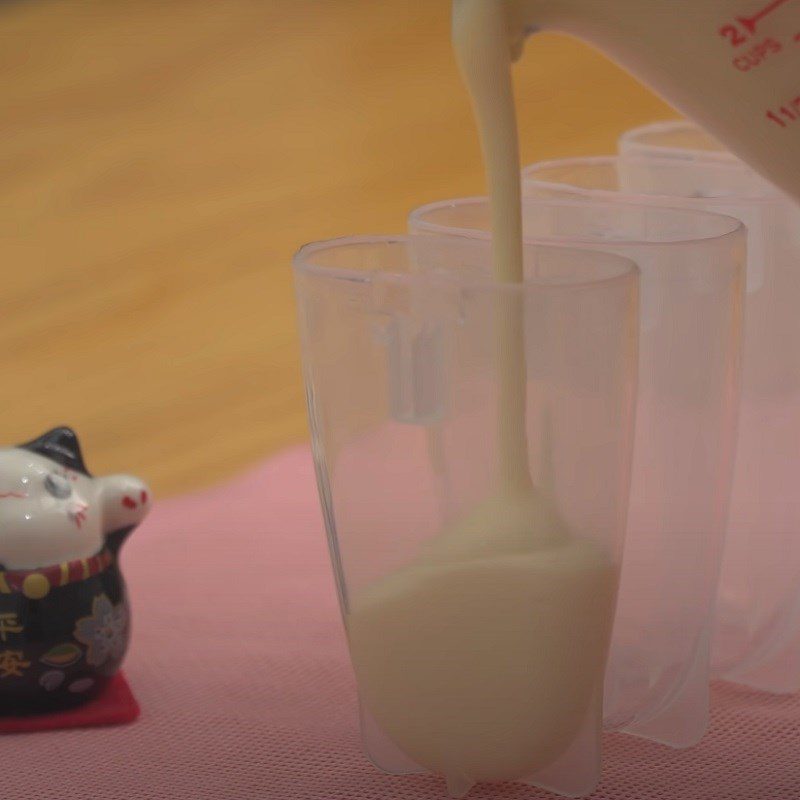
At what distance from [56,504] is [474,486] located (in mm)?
238

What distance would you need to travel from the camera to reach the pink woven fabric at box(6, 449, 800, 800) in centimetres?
61

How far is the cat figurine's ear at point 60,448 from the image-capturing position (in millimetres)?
707

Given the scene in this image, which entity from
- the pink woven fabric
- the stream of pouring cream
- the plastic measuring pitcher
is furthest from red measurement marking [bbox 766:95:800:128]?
the pink woven fabric

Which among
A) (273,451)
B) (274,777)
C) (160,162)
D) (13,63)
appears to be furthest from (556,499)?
(13,63)

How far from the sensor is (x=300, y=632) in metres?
0.79

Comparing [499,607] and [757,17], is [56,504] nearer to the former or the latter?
[499,607]

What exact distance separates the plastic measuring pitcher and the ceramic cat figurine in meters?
0.32

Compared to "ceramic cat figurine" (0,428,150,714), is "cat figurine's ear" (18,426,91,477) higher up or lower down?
higher up

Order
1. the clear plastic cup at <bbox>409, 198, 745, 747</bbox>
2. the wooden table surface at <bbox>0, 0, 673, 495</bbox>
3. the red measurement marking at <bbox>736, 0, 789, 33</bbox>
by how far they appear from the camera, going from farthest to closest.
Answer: the wooden table surface at <bbox>0, 0, 673, 495</bbox> → the clear plastic cup at <bbox>409, 198, 745, 747</bbox> → the red measurement marking at <bbox>736, 0, 789, 33</bbox>

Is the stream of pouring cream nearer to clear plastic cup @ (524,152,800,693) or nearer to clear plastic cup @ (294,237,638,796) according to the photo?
clear plastic cup @ (294,237,638,796)

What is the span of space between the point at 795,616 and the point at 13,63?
1220 mm

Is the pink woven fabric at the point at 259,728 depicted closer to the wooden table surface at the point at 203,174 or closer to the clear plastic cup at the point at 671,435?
the clear plastic cup at the point at 671,435

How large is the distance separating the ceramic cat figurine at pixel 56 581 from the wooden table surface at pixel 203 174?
0.38 metres

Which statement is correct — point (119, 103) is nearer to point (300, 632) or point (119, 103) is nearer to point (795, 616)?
point (300, 632)
